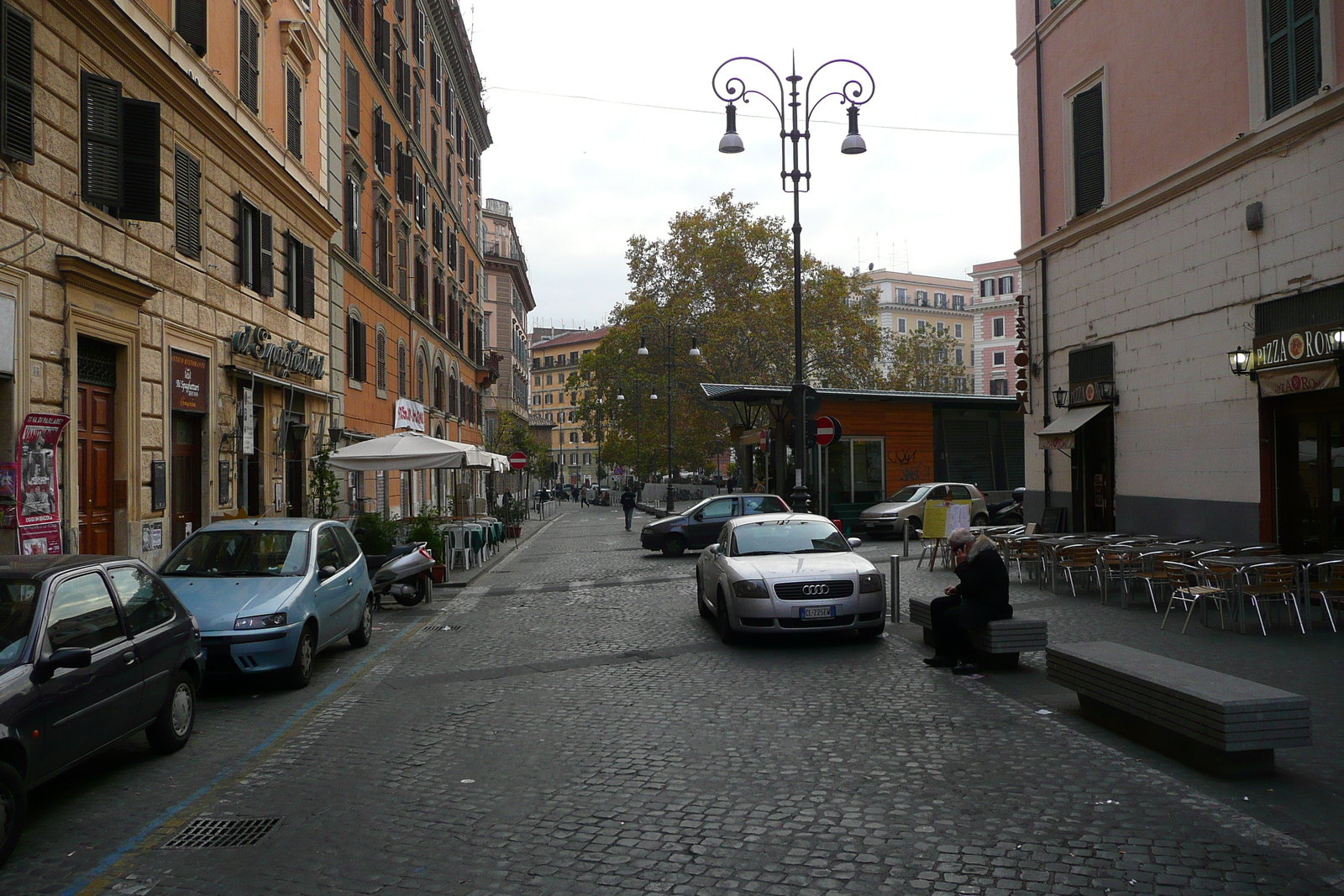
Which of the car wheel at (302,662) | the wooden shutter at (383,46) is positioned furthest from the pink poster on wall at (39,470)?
the wooden shutter at (383,46)

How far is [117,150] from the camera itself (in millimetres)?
12336

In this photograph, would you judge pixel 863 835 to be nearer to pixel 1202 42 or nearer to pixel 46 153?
pixel 46 153

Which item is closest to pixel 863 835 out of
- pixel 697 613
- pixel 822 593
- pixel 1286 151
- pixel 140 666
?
pixel 140 666

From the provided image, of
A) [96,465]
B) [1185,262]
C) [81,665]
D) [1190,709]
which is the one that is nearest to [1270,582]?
[1190,709]

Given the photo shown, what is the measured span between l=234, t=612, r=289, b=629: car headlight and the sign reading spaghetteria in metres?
9.09

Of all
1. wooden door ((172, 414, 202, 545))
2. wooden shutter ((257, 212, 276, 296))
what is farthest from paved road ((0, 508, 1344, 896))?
wooden shutter ((257, 212, 276, 296))

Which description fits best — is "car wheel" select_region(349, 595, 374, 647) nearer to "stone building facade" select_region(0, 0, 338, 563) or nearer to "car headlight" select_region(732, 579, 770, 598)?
"stone building facade" select_region(0, 0, 338, 563)

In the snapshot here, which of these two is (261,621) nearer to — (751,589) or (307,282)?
(751,589)

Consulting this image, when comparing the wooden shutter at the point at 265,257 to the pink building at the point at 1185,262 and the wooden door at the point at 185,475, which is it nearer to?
the wooden door at the point at 185,475

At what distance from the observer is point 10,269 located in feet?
34.1

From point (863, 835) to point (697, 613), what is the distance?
8963 mm

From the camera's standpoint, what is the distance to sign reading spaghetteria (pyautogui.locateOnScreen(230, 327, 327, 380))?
1678cm

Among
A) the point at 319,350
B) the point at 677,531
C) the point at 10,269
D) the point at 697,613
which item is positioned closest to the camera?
the point at 10,269

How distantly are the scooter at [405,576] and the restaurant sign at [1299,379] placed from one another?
1181cm
